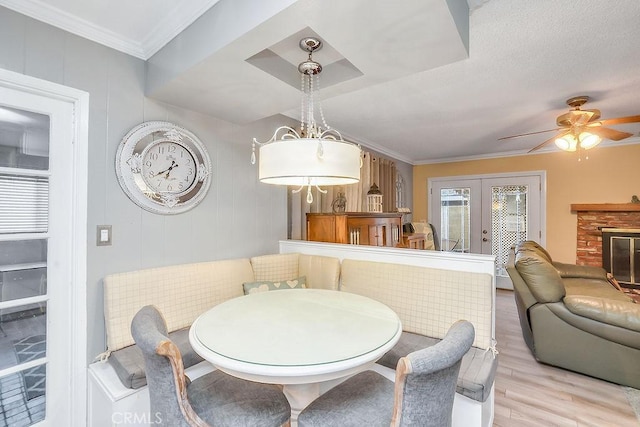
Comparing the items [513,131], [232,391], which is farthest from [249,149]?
[513,131]

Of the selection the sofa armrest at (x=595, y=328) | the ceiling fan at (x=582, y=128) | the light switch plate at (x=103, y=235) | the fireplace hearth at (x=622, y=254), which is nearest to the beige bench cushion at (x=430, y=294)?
the sofa armrest at (x=595, y=328)

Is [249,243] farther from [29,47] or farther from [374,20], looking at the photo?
[374,20]

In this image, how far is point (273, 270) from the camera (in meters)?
2.57

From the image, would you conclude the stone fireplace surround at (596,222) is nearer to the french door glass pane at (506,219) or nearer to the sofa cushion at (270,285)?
the french door glass pane at (506,219)

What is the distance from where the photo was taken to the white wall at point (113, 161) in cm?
159

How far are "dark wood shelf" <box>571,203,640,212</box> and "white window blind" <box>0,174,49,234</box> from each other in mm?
6192

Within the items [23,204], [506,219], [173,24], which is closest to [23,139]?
[23,204]

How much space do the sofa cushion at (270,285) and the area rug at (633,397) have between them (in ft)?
7.97

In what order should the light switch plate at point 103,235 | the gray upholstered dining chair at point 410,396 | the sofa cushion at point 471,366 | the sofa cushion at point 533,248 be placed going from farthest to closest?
the sofa cushion at point 533,248 < the light switch plate at point 103,235 < the sofa cushion at point 471,366 < the gray upholstered dining chair at point 410,396

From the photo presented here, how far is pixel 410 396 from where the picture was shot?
3.12 ft

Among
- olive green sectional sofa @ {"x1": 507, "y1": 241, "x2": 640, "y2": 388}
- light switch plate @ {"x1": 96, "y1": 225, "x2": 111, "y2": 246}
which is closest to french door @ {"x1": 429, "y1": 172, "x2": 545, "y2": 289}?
olive green sectional sofa @ {"x1": 507, "y1": 241, "x2": 640, "y2": 388}

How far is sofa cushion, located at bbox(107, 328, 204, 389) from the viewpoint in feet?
4.90

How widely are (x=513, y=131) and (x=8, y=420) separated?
5.24 metres

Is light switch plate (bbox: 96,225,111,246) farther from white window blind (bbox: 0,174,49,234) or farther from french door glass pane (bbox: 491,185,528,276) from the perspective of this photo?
french door glass pane (bbox: 491,185,528,276)
